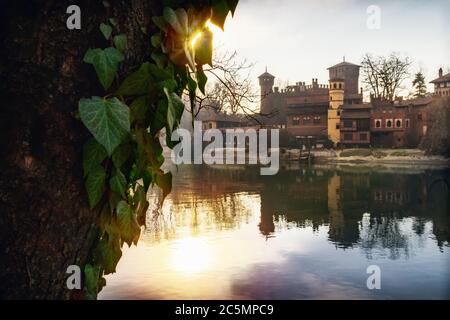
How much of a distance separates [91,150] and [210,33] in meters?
0.62

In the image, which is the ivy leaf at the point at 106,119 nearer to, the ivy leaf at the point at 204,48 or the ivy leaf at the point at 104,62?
the ivy leaf at the point at 104,62

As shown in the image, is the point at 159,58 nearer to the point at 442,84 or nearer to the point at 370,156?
the point at 370,156

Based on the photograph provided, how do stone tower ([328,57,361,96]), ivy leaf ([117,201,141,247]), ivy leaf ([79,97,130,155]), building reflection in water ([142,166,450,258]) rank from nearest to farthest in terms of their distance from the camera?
ivy leaf ([79,97,130,155]), ivy leaf ([117,201,141,247]), building reflection in water ([142,166,450,258]), stone tower ([328,57,361,96])

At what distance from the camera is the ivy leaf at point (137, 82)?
127cm

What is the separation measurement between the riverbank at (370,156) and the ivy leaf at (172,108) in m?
43.4

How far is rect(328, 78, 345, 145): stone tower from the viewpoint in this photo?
5462 cm

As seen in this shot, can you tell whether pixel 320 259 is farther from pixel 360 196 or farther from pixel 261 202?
pixel 360 196

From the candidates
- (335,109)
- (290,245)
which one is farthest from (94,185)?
(335,109)

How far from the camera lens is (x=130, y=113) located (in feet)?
4.30

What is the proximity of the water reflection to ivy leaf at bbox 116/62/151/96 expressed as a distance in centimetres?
544

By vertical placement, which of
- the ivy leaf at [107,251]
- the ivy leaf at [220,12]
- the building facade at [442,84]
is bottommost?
the ivy leaf at [107,251]

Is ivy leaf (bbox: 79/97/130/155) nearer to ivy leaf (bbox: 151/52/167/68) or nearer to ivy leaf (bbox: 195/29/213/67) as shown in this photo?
ivy leaf (bbox: 151/52/167/68)

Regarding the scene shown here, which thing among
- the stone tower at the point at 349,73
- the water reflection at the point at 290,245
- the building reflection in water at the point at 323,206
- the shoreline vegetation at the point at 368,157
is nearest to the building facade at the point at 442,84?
the shoreline vegetation at the point at 368,157

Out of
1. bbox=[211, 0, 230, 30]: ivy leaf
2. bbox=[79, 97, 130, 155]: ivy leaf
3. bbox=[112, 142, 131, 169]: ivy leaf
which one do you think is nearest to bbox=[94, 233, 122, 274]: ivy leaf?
bbox=[112, 142, 131, 169]: ivy leaf
